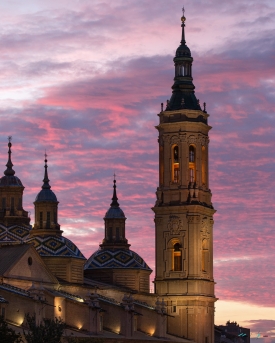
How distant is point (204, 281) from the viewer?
127875mm

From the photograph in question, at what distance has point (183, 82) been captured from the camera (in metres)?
131

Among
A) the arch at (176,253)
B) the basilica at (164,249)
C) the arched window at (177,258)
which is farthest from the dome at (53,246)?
the arched window at (177,258)

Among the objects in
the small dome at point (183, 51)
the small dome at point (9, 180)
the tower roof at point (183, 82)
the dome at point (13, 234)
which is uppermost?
the small dome at point (183, 51)

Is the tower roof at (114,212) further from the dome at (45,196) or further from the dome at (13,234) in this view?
the dome at (45,196)

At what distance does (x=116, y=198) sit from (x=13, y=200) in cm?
1097

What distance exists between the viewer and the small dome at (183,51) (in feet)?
429

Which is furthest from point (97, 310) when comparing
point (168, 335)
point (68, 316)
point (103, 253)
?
point (103, 253)

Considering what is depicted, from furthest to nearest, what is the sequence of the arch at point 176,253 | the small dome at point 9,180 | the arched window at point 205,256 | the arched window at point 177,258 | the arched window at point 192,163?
1. the small dome at point 9,180
2. the arched window at point 205,256
3. the arched window at point 192,163
4. the arched window at point 177,258
5. the arch at point 176,253

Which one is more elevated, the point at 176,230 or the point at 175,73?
the point at 175,73

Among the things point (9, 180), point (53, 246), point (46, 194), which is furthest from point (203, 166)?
point (9, 180)

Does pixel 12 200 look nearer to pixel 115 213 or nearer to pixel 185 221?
pixel 115 213

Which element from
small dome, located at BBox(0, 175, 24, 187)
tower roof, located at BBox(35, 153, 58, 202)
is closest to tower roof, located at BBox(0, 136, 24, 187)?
small dome, located at BBox(0, 175, 24, 187)

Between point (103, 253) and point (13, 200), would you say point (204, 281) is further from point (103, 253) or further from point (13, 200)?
point (13, 200)

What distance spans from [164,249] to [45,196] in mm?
12433
